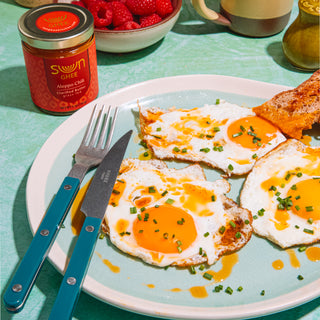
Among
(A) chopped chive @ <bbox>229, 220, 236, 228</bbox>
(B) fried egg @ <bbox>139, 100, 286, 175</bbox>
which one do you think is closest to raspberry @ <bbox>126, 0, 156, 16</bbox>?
(B) fried egg @ <bbox>139, 100, 286, 175</bbox>

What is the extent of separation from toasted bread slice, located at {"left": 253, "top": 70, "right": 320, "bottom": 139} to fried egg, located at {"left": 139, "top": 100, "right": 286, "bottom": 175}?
0.16 ft

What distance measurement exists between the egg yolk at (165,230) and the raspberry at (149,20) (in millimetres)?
1622

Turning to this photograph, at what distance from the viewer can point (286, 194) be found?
212cm

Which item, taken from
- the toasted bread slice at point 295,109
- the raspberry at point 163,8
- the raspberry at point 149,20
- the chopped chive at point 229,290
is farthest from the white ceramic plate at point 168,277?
the raspberry at point 163,8

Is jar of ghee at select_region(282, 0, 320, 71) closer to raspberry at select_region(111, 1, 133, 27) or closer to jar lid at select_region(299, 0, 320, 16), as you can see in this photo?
jar lid at select_region(299, 0, 320, 16)

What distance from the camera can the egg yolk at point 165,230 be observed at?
1.85 m

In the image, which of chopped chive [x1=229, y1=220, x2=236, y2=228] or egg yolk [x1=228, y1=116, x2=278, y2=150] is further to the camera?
egg yolk [x1=228, y1=116, x2=278, y2=150]

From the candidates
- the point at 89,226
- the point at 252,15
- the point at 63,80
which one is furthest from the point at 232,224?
the point at 252,15

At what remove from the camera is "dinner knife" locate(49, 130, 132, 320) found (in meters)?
1.51

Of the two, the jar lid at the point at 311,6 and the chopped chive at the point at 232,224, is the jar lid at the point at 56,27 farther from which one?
the jar lid at the point at 311,6

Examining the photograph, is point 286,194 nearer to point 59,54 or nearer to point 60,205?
point 60,205

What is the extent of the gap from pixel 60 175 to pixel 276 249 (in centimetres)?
112

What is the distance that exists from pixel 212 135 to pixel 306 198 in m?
0.64

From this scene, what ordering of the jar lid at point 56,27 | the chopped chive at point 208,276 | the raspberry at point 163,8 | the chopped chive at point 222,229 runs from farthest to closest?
the raspberry at point 163,8 → the jar lid at point 56,27 → the chopped chive at point 222,229 → the chopped chive at point 208,276
